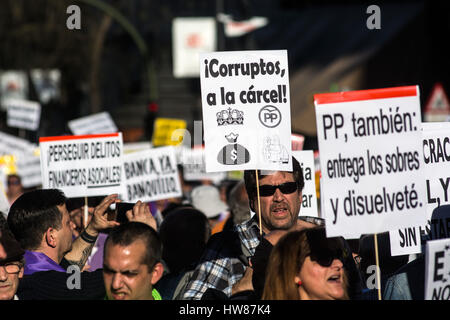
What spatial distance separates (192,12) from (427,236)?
124 feet

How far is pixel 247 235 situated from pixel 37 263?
1.19m

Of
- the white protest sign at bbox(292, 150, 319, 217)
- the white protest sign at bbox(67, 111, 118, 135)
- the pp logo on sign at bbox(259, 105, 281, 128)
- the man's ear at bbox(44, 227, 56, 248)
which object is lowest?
the man's ear at bbox(44, 227, 56, 248)

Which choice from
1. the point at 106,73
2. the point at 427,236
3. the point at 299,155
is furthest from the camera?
the point at 106,73

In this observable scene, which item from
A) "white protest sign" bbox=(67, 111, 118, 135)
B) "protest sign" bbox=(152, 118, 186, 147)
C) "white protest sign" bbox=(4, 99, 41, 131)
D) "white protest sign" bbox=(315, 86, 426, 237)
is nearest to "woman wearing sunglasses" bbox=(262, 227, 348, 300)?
"white protest sign" bbox=(315, 86, 426, 237)

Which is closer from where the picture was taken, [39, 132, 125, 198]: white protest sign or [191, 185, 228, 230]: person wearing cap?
[39, 132, 125, 198]: white protest sign

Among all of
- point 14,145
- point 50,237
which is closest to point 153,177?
point 50,237

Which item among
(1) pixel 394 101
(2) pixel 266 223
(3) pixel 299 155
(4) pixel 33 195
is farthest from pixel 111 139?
(1) pixel 394 101

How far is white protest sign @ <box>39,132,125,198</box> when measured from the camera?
7641 mm

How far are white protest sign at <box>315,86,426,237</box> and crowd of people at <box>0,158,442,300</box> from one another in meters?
0.20

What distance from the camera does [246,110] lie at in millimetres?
5734

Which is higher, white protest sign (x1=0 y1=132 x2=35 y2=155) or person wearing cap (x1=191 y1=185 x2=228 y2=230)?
white protest sign (x1=0 y1=132 x2=35 y2=155)

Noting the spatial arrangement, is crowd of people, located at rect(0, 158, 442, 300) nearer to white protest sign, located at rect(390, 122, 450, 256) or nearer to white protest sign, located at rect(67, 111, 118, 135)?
white protest sign, located at rect(390, 122, 450, 256)
